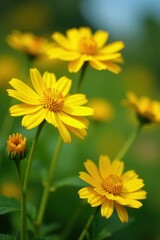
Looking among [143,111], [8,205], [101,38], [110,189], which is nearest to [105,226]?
[110,189]

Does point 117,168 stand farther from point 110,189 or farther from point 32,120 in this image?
point 32,120

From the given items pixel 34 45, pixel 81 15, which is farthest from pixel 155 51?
pixel 34 45

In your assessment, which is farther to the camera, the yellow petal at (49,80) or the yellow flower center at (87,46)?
the yellow flower center at (87,46)

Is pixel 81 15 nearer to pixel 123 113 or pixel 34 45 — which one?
pixel 123 113

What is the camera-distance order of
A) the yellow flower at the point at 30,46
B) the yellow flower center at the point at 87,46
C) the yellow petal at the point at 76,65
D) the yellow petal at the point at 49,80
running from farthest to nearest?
the yellow flower at the point at 30,46 < the yellow flower center at the point at 87,46 < the yellow petal at the point at 76,65 < the yellow petal at the point at 49,80

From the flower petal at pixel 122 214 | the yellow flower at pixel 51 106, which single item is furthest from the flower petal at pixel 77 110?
the flower petal at pixel 122 214

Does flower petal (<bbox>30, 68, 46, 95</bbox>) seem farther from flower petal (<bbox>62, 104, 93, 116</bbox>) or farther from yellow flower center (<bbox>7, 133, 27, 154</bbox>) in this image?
yellow flower center (<bbox>7, 133, 27, 154</bbox>)

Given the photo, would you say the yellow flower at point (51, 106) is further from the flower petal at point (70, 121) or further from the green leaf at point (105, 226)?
the green leaf at point (105, 226)
